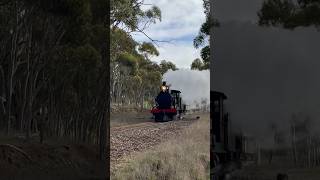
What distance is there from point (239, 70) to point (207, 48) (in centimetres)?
94

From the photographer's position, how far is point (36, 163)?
374 inches

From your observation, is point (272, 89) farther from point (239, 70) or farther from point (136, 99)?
point (136, 99)

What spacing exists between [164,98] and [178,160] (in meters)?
0.91

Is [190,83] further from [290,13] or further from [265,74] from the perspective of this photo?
[290,13]

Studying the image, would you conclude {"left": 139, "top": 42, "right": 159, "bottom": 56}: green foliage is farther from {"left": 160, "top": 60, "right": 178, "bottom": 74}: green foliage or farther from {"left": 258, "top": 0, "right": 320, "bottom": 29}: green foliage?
{"left": 258, "top": 0, "right": 320, "bottom": 29}: green foliage

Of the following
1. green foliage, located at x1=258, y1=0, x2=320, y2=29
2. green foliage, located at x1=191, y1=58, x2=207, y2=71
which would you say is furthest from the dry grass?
green foliage, located at x1=258, y1=0, x2=320, y2=29

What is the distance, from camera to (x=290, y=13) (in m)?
7.96

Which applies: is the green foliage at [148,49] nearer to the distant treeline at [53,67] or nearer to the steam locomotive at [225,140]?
the distant treeline at [53,67]

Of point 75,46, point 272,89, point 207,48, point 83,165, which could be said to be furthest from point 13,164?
point 272,89

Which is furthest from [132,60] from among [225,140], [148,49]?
[225,140]

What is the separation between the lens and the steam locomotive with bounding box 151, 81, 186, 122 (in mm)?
9180

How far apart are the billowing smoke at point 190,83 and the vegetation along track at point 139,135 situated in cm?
39

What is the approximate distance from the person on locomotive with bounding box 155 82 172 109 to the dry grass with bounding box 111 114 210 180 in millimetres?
460

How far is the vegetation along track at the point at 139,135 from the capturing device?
9430 mm
